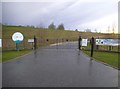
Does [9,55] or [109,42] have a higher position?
[109,42]

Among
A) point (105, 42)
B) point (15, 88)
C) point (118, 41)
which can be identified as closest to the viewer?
point (15, 88)

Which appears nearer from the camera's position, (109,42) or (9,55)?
(9,55)

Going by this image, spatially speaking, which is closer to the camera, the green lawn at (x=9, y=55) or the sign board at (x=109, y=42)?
the green lawn at (x=9, y=55)

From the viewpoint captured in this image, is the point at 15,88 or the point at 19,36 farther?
the point at 19,36

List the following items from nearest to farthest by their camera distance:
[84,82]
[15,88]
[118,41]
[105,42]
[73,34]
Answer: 1. [15,88]
2. [84,82]
3. [118,41]
4. [105,42]
5. [73,34]

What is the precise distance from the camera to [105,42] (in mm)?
29656

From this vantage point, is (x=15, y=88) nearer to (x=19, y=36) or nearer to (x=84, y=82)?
(x=84, y=82)

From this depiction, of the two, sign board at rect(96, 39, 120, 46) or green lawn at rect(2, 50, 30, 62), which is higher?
sign board at rect(96, 39, 120, 46)

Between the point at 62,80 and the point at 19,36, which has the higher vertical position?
the point at 19,36

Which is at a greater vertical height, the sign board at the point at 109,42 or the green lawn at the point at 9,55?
the sign board at the point at 109,42

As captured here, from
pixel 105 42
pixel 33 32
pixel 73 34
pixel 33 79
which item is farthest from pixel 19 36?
pixel 73 34

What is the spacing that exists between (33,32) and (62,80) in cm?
5186

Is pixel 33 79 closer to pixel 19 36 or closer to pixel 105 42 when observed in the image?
pixel 19 36

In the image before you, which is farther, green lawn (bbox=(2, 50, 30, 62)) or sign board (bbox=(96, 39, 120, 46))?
sign board (bbox=(96, 39, 120, 46))
